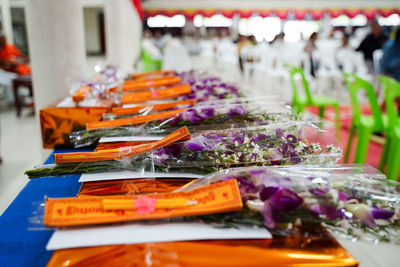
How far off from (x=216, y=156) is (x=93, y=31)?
1983 cm

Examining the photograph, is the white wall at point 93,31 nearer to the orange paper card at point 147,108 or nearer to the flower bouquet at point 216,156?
the orange paper card at point 147,108

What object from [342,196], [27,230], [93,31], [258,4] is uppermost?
[258,4]

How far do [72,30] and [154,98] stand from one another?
0.87 metres

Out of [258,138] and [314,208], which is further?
[258,138]

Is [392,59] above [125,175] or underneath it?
above

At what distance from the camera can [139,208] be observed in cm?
62

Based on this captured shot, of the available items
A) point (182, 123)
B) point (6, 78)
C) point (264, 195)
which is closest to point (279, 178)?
point (264, 195)

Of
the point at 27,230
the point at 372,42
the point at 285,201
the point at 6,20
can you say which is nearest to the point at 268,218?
the point at 285,201

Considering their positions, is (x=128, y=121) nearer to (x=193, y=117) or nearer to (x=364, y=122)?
(x=193, y=117)

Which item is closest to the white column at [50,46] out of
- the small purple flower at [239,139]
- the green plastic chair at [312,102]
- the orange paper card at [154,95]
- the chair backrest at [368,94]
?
the orange paper card at [154,95]

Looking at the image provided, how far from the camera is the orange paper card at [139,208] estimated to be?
A: 60 cm

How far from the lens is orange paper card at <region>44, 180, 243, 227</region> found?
60 centimetres

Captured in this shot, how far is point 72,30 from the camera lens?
6.47ft

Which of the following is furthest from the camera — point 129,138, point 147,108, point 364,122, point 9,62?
point 9,62
